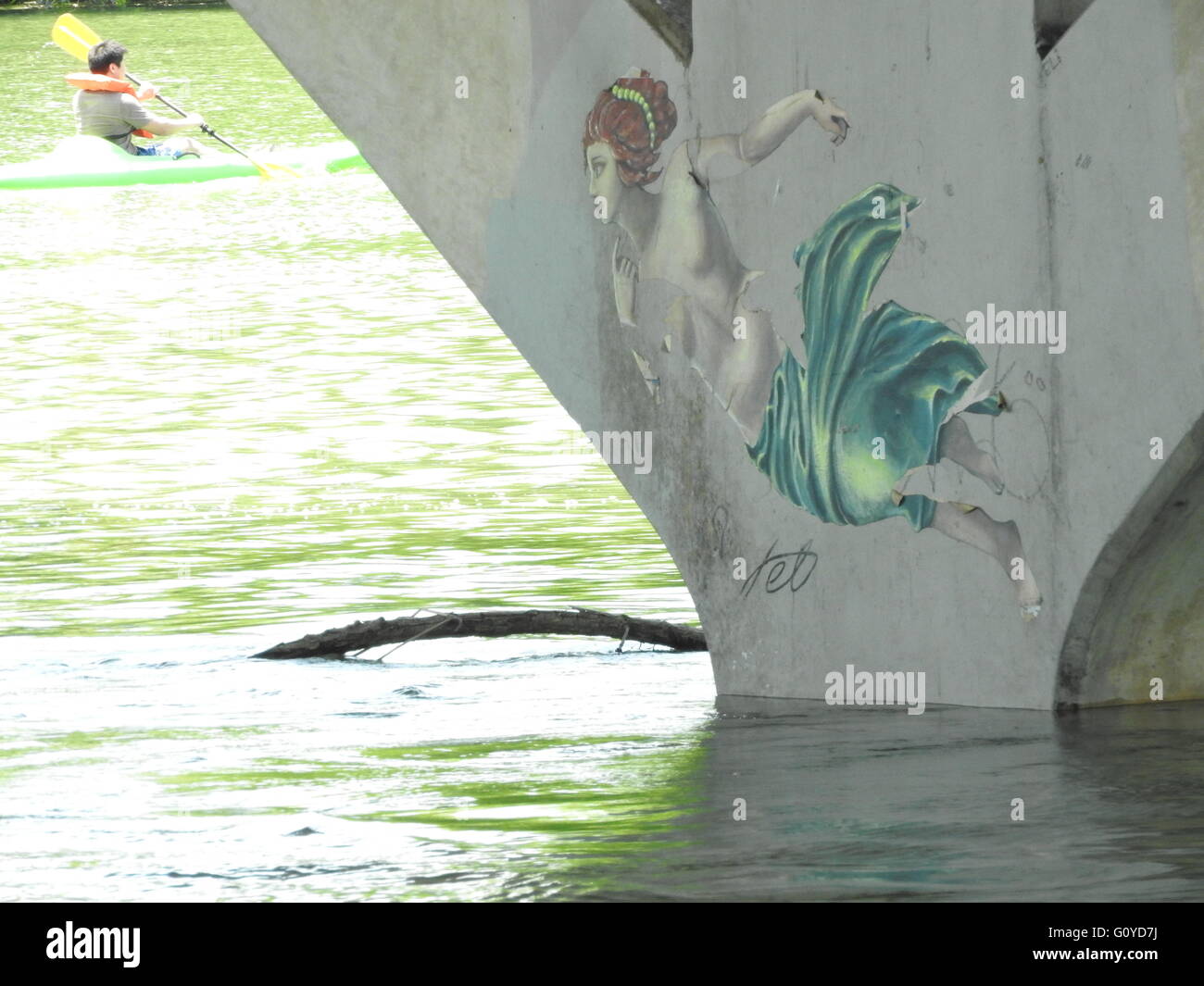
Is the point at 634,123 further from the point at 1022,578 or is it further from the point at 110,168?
the point at 110,168

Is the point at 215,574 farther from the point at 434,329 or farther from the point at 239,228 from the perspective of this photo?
the point at 239,228

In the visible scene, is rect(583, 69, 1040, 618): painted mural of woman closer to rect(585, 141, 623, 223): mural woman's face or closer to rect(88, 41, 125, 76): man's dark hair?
rect(585, 141, 623, 223): mural woman's face

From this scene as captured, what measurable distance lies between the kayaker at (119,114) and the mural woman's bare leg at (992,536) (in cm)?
2891

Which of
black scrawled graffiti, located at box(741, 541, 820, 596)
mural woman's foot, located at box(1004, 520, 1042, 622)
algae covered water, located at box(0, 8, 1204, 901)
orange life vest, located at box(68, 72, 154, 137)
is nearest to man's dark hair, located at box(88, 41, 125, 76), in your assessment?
orange life vest, located at box(68, 72, 154, 137)

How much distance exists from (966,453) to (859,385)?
23.5 inches

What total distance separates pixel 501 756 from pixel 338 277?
1969 centimetres

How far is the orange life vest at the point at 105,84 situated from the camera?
36.6 m

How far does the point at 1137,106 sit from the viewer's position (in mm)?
8742

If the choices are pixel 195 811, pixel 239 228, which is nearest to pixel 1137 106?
pixel 195 811

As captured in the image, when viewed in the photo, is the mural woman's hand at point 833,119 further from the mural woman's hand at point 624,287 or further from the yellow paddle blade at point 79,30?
the yellow paddle blade at point 79,30

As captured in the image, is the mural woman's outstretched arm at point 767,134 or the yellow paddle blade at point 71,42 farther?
the yellow paddle blade at point 71,42

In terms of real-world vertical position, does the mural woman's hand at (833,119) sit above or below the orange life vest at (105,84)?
below

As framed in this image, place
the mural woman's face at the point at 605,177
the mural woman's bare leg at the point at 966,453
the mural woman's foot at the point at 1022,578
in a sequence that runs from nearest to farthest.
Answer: the mural woman's foot at the point at 1022,578
the mural woman's bare leg at the point at 966,453
the mural woman's face at the point at 605,177

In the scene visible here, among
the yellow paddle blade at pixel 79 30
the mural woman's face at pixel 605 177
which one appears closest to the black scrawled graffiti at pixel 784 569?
the mural woman's face at pixel 605 177
